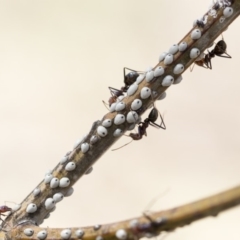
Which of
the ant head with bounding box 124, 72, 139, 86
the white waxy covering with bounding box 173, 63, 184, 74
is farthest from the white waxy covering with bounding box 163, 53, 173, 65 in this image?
the ant head with bounding box 124, 72, 139, 86

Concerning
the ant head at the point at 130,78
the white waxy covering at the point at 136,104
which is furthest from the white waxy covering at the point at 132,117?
the ant head at the point at 130,78

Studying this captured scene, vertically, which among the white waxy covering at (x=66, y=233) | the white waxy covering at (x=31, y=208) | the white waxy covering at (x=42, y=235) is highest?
the white waxy covering at (x=31, y=208)

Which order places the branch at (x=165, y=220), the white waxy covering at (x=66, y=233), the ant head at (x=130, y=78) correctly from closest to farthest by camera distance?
the branch at (x=165, y=220) < the white waxy covering at (x=66, y=233) < the ant head at (x=130, y=78)

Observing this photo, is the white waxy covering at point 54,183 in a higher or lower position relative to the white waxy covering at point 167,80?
lower

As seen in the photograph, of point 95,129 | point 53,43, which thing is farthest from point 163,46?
point 95,129

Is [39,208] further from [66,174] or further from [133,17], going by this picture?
[133,17]

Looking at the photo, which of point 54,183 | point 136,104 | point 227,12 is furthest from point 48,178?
point 227,12

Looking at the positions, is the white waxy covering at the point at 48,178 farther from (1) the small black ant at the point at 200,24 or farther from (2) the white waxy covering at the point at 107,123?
(1) the small black ant at the point at 200,24

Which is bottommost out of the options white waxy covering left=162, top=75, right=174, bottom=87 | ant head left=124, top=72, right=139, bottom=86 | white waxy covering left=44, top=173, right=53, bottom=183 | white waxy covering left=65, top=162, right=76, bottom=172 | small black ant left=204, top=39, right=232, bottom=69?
white waxy covering left=44, top=173, right=53, bottom=183

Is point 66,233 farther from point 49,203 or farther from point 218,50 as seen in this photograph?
point 218,50

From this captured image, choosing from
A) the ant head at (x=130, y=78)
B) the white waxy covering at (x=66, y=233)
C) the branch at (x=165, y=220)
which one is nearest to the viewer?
the branch at (x=165, y=220)

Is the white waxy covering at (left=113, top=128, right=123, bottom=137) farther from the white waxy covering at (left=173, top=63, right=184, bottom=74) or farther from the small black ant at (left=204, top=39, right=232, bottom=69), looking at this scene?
the small black ant at (left=204, top=39, right=232, bottom=69)
